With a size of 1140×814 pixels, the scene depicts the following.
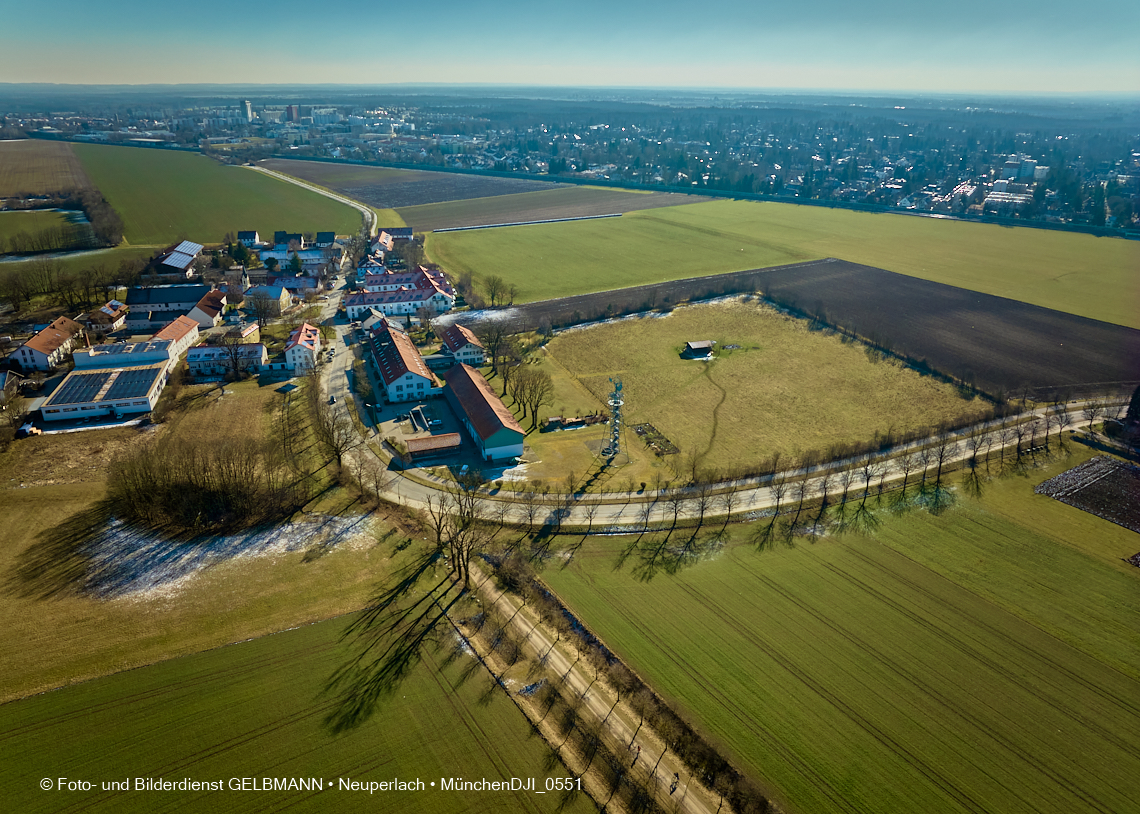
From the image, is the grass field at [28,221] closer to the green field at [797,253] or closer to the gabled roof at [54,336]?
the gabled roof at [54,336]

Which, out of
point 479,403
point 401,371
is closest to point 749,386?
point 479,403

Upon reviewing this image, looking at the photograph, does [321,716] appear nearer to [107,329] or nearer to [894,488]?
[894,488]

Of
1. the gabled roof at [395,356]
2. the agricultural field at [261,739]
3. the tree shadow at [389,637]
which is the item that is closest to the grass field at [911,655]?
the tree shadow at [389,637]

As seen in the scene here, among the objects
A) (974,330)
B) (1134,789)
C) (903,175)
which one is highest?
(903,175)

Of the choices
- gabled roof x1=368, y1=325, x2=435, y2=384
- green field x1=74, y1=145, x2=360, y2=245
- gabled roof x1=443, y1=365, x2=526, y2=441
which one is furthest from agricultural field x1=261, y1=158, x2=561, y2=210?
gabled roof x1=443, y1=365, x2=526, y2=441

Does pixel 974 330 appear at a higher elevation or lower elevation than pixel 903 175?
lower

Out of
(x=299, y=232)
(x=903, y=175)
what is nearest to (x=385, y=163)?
(x=299, y=232)

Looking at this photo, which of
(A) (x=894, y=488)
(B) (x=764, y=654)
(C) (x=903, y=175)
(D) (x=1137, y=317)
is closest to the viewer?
(B) (x=764, y=654)
